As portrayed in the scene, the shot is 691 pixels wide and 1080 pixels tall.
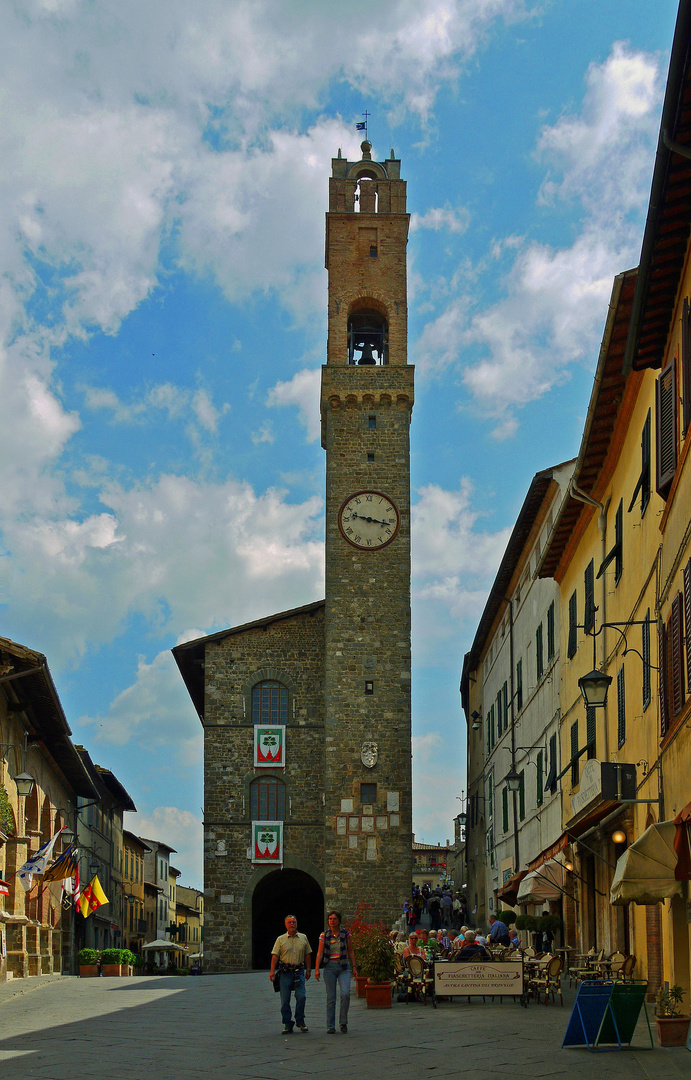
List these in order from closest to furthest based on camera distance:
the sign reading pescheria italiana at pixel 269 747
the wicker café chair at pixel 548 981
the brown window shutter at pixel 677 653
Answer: the brown window shutter at pixel 677 653 → the wicker café chair at pixel 548 981 → the sign reading pescheria italiana at pixel 269 747

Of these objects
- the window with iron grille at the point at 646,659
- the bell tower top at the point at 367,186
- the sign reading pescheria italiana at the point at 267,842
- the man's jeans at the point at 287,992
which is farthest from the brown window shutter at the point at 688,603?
the bell tower top at the point at 367,186

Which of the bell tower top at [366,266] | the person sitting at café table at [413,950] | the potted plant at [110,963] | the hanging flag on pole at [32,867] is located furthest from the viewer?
the bell tower top at [366,266]

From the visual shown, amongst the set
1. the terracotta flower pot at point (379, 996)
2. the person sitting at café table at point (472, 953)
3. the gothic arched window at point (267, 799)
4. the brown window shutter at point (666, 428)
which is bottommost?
the terracotta flower pot at point (379, 996)

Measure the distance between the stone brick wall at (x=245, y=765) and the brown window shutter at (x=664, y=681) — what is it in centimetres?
2605

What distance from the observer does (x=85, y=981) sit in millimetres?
26797

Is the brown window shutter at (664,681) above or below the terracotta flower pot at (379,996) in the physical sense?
above

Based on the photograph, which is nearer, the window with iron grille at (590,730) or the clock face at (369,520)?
the window with iron grille at (590,730)

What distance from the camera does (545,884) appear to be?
2070 centimetres

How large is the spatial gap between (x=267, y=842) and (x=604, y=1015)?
2807 centimetres

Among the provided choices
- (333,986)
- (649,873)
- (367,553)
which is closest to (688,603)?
(649,873)

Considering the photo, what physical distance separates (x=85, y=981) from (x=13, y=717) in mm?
6419

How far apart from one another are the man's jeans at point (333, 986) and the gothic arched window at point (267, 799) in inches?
1020

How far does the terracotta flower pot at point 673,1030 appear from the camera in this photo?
10523mm

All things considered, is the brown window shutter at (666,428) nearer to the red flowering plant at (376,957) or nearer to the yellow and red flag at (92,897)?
the red flowering plant at (376,957)
